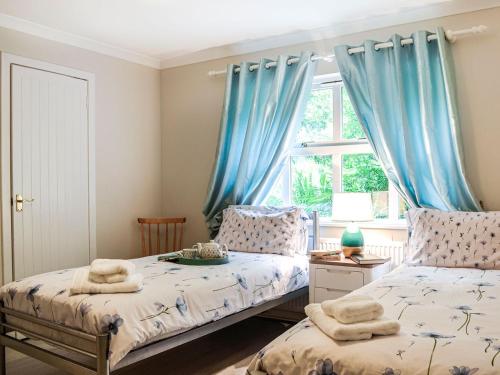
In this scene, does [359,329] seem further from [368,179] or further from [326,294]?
[368,179]

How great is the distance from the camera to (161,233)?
492cm

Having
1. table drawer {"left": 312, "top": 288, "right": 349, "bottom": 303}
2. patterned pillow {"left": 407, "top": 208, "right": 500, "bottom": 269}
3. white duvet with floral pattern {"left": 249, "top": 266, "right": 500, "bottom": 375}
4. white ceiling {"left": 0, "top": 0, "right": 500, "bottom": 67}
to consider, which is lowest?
table drawer {"left": 312, "top": 288, "right": 349, "bottom": 303}

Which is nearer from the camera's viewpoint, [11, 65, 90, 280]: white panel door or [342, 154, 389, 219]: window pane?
[11, 65, 90, 280]: white panel door

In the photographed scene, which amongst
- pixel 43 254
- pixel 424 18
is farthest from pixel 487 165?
pixel 43 254

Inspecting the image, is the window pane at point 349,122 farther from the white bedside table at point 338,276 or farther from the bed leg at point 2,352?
the bed leg at point 2,352

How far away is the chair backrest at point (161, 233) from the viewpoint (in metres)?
4.68

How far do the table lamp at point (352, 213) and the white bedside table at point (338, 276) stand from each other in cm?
12

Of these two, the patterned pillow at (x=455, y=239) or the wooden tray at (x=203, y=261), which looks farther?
the wooden tray at (x=203, y=261)

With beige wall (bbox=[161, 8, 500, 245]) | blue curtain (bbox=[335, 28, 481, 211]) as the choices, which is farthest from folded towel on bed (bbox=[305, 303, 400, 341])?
beige wall (bbox=[161, 8, 500, 245])

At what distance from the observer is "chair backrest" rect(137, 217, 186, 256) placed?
4.68 metres

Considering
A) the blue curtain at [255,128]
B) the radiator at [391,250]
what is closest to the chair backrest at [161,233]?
the blue curtain at [255,128]

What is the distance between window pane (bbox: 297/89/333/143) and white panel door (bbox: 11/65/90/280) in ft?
6.27

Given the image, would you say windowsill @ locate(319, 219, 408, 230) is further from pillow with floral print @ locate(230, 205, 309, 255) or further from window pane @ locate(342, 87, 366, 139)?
window pane @ locate(342, 87, 366, 139)

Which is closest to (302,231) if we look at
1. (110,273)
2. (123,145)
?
(110,273)
